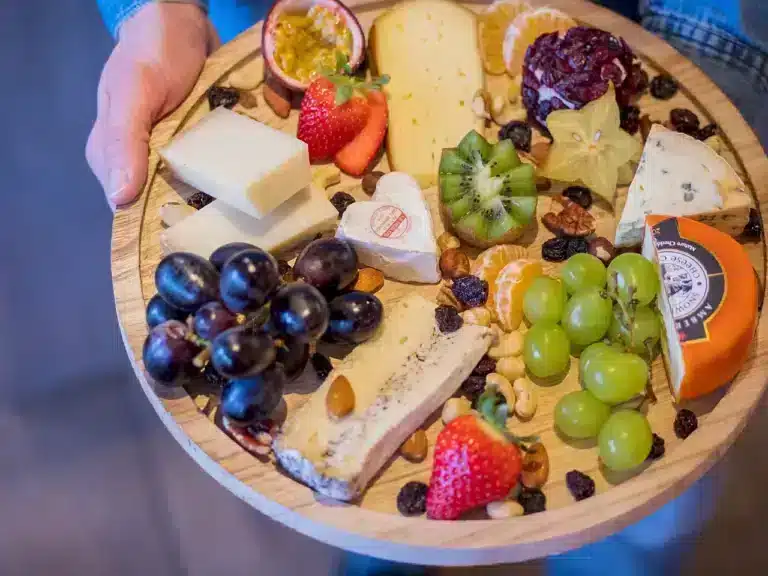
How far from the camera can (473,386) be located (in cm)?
125

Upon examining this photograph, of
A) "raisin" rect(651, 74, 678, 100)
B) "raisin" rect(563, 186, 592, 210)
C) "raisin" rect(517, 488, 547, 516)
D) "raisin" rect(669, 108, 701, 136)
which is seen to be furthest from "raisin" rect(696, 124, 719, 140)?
"raisin" rect(517, 488, 547, 516)

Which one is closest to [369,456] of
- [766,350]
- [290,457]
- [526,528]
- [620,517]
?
[290,457]

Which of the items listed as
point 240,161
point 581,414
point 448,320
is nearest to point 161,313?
point 240,161

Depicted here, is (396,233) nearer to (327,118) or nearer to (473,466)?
(327,118)

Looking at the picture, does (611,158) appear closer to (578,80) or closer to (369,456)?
(578,80)

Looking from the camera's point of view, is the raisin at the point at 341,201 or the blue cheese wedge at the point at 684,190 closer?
the blue cheese wedge at the point at 684,190

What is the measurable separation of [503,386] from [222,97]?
2.65 ft

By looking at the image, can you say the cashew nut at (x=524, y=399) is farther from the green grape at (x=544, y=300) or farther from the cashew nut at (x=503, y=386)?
the green grape at (x=544, y=300)

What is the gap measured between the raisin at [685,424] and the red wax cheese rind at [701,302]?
3cm

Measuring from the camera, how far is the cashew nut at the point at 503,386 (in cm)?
122

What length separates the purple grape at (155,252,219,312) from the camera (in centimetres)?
116

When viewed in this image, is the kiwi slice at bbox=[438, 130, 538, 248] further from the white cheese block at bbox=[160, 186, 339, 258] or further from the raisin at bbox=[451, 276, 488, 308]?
the white cheese block at bbox=[160, 186, 339, 258]

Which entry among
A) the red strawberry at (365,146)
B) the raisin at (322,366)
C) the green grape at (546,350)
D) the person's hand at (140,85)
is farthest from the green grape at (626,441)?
the person's hand at (140,85)

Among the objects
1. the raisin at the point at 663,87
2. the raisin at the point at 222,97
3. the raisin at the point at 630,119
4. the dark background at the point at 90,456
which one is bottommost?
the dark background at the point at 90,456
